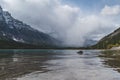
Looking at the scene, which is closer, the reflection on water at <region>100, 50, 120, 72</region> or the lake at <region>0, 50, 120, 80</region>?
the lake at <region>0, 50, 120, 80</region>

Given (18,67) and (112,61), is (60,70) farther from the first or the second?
(112,61)

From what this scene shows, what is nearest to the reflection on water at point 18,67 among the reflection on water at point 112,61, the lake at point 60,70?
the lake at point 60,70

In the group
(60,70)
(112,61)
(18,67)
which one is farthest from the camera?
(112,61)

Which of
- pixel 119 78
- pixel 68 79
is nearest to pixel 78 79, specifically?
Answer: pixel 68 79

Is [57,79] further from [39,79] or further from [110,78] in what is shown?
[110,78]

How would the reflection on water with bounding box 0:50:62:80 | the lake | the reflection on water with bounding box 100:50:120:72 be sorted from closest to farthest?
the lake
the reflection on water with bounding box 0:50:62:80
the reflection on water with bounding box 100:50:120:72

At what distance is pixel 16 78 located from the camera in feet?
112

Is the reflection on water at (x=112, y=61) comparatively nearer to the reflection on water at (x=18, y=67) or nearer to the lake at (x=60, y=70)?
the lake at (x=60, y=70)

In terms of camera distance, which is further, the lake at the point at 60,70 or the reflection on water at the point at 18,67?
the reflection on water at the point at 18,67

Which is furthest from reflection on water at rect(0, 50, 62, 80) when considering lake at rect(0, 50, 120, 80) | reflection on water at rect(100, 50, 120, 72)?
reflection on water at rect(100, 50, 120, 72)

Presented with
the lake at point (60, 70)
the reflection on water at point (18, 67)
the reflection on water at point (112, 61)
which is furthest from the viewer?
the reflection on water at point (112, 61)

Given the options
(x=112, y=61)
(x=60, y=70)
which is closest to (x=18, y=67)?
(x=60, y=70)

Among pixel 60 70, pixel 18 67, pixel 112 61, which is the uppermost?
pixel 112 61

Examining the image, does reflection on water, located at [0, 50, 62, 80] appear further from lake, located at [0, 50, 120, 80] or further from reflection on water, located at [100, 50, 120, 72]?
reflection on water, located at [100, 50, 120, 72]
